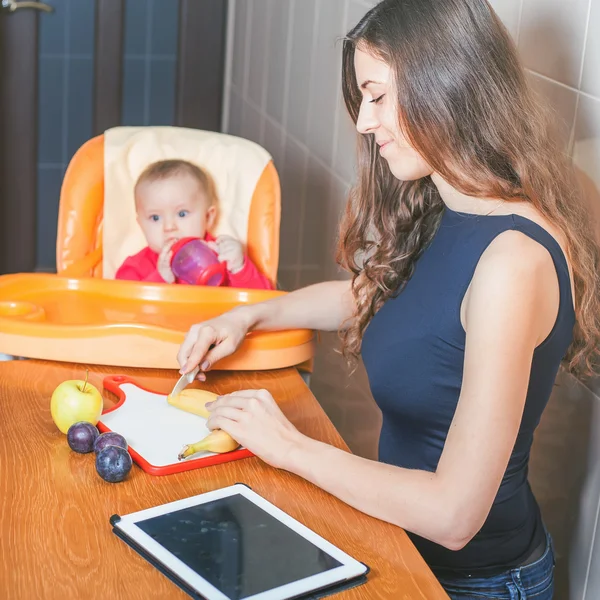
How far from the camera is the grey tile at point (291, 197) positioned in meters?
2.79

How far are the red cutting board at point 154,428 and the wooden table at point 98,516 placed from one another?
1cm

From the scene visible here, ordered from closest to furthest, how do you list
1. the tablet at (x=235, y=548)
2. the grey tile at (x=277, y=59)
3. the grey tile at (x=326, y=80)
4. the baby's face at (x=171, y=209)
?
the tablet at (x=235, y=548) → the baby's face at (x=171, y=209) → the grey tile at (x=326, y=80) → the grey tile at (x=277, y=59)

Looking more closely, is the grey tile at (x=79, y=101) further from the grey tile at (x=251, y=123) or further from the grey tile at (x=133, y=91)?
the grey tile at (x=251, y=123)

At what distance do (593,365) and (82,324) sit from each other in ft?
2.69

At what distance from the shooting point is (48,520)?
3.52 feet

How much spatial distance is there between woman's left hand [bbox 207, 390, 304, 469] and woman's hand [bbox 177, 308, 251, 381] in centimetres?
20

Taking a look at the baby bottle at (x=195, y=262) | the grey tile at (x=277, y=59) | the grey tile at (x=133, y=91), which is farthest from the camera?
the grey tile at (x=133, y=91)

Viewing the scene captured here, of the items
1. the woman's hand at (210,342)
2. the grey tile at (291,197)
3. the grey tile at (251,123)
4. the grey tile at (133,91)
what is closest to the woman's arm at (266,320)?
the woman's hand at (210,342)

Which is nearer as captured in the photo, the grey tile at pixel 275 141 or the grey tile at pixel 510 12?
the grey tile at pixel 510 12

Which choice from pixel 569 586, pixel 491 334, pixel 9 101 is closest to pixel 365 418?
pixel 569 586

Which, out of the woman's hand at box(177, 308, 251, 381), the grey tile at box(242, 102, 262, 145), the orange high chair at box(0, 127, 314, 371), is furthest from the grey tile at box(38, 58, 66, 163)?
the woman's hand at box(177, 308, 251, 381)

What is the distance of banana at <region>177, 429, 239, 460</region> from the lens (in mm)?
1212

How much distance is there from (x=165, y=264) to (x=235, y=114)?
174 cm

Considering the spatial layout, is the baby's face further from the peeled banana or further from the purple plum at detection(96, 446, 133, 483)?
the purple plum at detection(96, 446, 133, 483)
